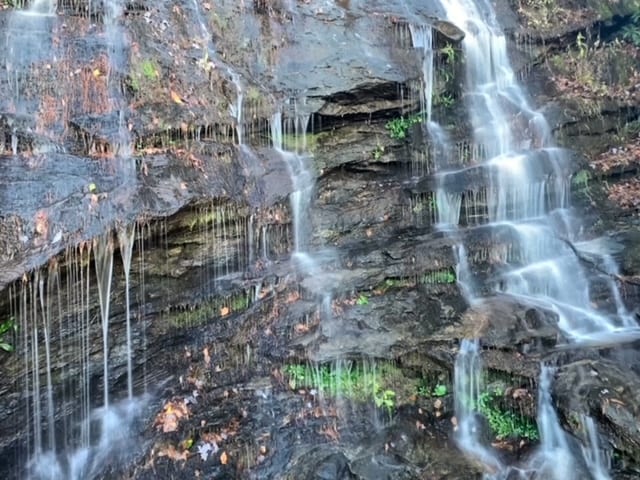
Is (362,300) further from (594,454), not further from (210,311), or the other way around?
(594,454)

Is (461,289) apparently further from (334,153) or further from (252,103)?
(252,103)

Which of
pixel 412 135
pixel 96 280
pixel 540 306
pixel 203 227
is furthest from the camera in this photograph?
pixel 412 135

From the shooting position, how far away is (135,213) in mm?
5586

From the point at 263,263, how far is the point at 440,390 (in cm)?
277

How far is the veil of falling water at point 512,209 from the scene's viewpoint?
230 inches

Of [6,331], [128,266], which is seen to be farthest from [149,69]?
[6,331]

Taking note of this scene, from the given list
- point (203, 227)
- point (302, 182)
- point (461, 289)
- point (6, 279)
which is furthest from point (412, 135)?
point (6, 279)

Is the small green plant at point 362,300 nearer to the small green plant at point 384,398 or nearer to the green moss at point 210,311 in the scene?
the small green plant at point 384,398

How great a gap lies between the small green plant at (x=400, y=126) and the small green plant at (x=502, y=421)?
4.57 m

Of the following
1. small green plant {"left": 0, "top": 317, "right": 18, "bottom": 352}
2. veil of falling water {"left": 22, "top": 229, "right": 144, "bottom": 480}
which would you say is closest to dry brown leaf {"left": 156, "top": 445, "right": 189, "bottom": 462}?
veil of falling water {"left": 22, "top": 229, "right": 144, "bottom": 480}

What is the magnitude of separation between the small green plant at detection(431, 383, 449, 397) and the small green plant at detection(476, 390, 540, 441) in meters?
0.38

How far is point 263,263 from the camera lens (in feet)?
22.9

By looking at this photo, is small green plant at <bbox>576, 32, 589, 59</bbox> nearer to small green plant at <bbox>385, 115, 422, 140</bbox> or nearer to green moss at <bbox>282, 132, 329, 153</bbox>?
small green plant at <bbox>385, 115, 422, 140</bbox>

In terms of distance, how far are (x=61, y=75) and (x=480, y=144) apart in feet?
22.1
